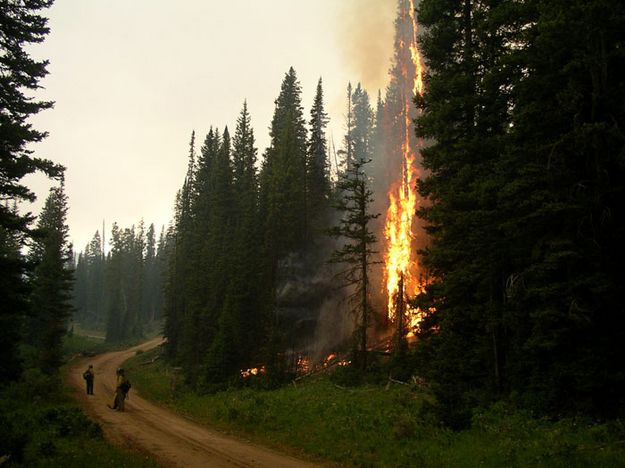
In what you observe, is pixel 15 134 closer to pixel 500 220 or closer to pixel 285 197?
pixel 500 220

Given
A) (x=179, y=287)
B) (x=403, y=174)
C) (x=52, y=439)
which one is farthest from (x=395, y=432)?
(x=179, y=287)

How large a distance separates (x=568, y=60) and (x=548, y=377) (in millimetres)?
10088

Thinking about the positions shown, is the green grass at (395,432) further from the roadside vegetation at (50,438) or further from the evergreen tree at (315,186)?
the evergreen tree at (315,186)

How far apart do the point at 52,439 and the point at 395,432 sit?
1057cm

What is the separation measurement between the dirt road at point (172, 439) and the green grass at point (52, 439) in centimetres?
107

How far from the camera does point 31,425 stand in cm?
1603

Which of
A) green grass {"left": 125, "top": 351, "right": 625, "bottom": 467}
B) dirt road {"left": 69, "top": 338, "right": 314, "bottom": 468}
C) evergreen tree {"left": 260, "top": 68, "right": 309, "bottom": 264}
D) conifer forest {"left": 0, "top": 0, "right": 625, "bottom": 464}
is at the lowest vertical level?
dirt road {"left": 69, "top": 338, "right": 314, "bottom": 468}

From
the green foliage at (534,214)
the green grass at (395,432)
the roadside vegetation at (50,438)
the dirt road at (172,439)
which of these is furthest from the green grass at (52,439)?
the green foliage at (534,214)

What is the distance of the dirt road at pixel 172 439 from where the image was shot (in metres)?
13.4

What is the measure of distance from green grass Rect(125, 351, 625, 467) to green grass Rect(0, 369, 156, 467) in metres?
5.80

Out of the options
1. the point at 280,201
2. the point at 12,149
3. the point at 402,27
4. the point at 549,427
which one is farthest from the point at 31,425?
the point at 402,27

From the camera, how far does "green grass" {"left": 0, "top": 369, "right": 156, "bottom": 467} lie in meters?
9.84

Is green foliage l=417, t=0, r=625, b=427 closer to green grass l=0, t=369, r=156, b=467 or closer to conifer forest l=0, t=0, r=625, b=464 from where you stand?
conifer forest l=0, t=0, r=625, b=464

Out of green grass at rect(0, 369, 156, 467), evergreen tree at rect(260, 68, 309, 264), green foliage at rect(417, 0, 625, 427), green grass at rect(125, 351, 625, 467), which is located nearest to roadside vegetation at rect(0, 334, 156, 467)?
green grass at rect(0, 369, 156, 467)
